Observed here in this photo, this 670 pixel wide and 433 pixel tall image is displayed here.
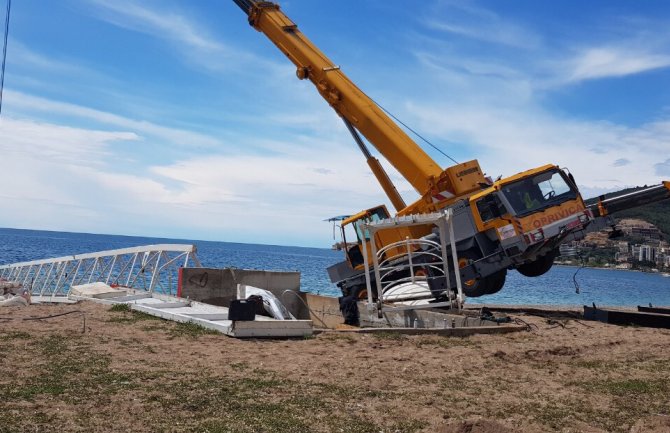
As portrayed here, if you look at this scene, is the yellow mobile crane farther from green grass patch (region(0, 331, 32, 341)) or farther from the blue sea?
green grass patch (region(0, 331, 32, 341))

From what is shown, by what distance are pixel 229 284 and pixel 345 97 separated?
22.8 ft

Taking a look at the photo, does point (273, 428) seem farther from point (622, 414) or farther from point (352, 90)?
point (352, 90)

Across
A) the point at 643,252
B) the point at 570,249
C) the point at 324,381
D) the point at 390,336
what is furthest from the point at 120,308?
the point at 643,252

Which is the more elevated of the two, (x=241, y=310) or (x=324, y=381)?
(x=241, y=310)

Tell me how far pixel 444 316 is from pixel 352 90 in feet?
26.3

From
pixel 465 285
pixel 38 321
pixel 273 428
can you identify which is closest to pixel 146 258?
pixel 38 321

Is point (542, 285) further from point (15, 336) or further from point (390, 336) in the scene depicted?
point (15, 336)

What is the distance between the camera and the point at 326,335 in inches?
460

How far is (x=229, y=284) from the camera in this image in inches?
734

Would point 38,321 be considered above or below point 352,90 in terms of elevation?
below

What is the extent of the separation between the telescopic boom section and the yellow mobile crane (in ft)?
0.10

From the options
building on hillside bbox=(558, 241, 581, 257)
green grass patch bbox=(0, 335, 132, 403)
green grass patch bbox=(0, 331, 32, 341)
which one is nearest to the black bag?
green grass patch bbox=(0, 335, 132, 403)

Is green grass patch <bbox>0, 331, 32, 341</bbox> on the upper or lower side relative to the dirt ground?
upper

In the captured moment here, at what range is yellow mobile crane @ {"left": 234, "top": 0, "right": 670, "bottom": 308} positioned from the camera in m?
14.2
